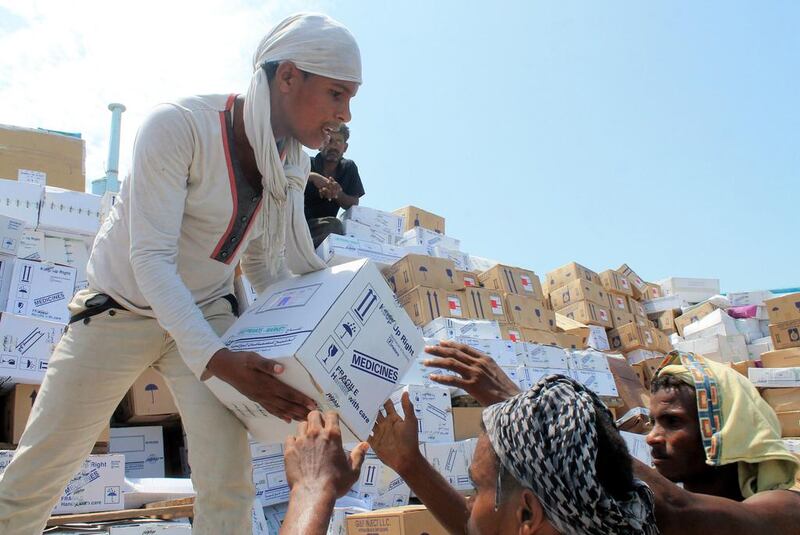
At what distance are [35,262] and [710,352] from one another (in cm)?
658

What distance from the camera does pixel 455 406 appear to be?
493cm

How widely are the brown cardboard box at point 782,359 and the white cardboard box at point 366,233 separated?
11.8 ft

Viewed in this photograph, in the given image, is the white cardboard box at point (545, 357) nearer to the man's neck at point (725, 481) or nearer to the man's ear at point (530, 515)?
the man's neck at point (725, 481)

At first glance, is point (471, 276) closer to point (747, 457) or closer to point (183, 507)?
point (183, 507)

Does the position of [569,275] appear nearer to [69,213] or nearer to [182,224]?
[69,213]

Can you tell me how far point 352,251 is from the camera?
→ 5.46 meters

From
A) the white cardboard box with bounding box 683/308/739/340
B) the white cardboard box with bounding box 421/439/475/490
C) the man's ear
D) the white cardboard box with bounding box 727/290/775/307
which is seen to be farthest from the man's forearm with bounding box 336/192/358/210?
the white cardboard box with bounding box 727/290/775/307

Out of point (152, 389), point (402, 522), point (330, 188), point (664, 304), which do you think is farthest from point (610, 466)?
point (664, 304)

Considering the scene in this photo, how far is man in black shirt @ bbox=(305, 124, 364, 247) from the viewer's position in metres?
5.77

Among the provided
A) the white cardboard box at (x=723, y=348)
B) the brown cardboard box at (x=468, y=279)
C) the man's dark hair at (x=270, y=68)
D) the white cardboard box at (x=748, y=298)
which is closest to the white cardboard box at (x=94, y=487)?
the man's dark hair at (x=270, y=68)

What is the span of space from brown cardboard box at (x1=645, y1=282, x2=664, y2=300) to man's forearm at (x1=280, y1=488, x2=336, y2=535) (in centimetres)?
882

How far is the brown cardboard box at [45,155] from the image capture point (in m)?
5.25

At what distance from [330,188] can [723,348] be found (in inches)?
183

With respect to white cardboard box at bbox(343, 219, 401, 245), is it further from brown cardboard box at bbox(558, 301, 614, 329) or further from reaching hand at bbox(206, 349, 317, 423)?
reaching hand at bbox(206, 349, 317, 423)
